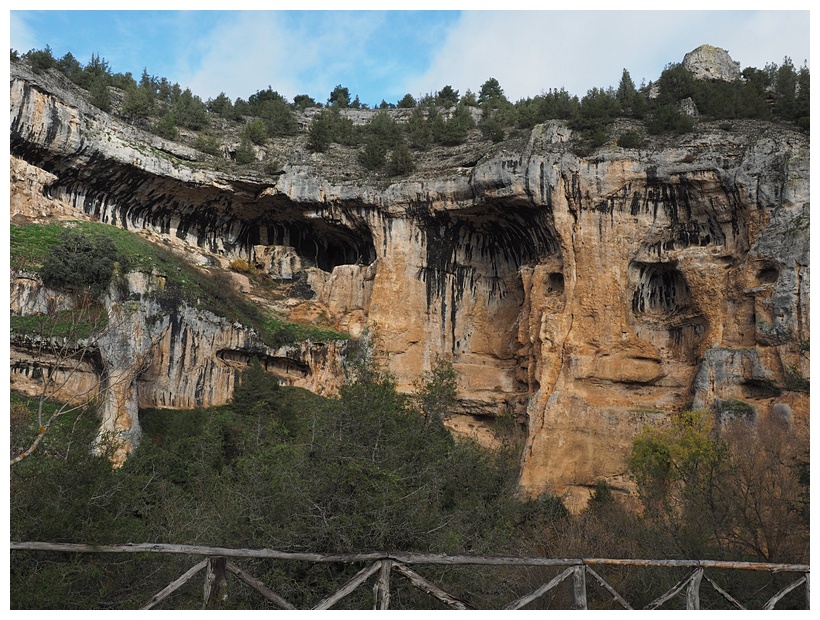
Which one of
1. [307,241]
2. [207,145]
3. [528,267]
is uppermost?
[207,145]

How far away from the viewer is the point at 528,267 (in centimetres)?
3069

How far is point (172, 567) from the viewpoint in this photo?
9.98 m

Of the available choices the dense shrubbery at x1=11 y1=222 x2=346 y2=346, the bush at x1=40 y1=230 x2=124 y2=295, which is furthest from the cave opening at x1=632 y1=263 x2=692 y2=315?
the bush at x1=40 y1=230 x2=124 y2=295

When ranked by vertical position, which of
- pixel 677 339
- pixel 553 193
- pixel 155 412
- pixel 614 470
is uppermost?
pixel 553 193

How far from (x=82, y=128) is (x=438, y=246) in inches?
733

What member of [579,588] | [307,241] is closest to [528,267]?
[307,241]

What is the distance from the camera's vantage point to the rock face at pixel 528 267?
2486 centimetres

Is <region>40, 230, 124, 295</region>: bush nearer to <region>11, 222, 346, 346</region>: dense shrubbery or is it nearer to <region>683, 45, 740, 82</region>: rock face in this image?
<region>11, 222, 346, 346</region>: dense shrubbery

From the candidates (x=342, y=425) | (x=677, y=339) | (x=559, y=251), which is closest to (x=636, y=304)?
(x=677, y=339)

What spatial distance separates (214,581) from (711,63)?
55251 millimetres

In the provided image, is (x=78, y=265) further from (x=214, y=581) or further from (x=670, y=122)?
(x=670, y=122)

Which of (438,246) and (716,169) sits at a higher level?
(716,169)

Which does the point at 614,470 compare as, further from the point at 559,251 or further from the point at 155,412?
the point at 155,412

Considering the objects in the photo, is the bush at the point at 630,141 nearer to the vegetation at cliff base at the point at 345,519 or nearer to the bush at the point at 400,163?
the bush at the point at 400,163
